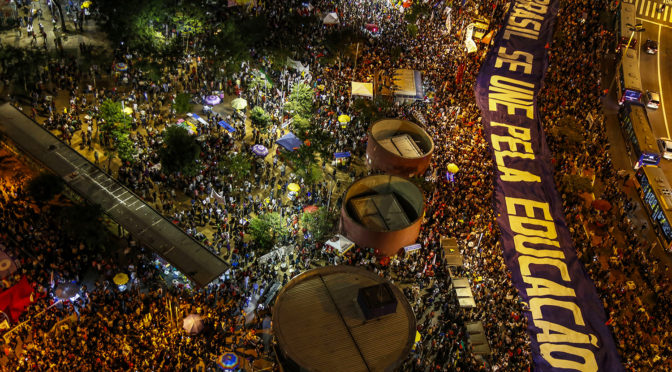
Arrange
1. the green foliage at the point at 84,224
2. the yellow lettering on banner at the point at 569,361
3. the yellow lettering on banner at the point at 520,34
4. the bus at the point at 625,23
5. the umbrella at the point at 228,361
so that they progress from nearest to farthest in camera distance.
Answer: the umbrella at the point at 228,361
the green foliage at the point at 84,224
the yellow lettering on banner at the point at 569,361
the bus at the point at 625,23
the yellow lettering on banner at the point at 520,34

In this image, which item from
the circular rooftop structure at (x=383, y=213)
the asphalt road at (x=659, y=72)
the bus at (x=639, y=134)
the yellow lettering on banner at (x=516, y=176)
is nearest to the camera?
the circular rooftop structure at (x=383, y=213)

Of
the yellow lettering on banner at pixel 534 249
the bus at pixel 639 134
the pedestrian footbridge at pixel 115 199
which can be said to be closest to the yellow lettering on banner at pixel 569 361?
the yellow lettering on banner at pixel 534 249

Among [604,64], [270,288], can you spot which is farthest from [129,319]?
[604,64]

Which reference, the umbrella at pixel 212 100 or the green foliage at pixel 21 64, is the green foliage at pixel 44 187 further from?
the umbrella at pixel 212 100

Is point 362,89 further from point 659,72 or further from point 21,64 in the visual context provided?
point 659,72

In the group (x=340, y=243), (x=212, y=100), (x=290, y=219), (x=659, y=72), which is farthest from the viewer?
(x=659, y=72)

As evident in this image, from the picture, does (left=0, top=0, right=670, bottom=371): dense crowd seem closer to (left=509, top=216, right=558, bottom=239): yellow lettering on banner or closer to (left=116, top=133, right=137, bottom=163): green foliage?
(left=116, top=133, right=137, bottom=163): green foliage

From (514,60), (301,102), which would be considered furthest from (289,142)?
(514,60)
